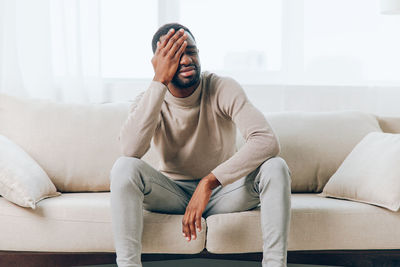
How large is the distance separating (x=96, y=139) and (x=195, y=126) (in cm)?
61

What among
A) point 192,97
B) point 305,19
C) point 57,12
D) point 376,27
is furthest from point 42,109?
point 376,27

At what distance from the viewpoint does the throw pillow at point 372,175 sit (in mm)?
2047

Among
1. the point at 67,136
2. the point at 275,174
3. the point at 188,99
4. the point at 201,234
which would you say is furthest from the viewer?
the point at 67,136

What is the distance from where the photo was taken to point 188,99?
6.74 feet

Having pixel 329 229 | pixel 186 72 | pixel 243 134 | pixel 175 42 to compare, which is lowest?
pixel 329 229

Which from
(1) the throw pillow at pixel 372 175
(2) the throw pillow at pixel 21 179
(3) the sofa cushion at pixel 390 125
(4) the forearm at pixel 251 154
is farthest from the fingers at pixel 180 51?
(3) the sofa cushion at pixel 390 125

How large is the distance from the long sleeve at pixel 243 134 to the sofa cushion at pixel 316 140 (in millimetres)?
530

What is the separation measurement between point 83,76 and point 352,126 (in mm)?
1433

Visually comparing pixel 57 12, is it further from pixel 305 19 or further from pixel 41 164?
pixel 305 19

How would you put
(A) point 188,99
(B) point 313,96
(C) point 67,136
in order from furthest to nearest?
1. (B) point 313,96
2. (C) point 67,136
3. (A) point 188,99

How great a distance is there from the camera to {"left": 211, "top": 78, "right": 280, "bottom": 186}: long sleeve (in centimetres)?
189

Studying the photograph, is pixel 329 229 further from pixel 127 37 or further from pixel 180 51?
pixel 127 37

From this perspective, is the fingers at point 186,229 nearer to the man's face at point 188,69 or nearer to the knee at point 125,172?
the knee at point 125,172

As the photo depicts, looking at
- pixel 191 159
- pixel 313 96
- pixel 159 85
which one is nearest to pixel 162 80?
pixel 159 85
